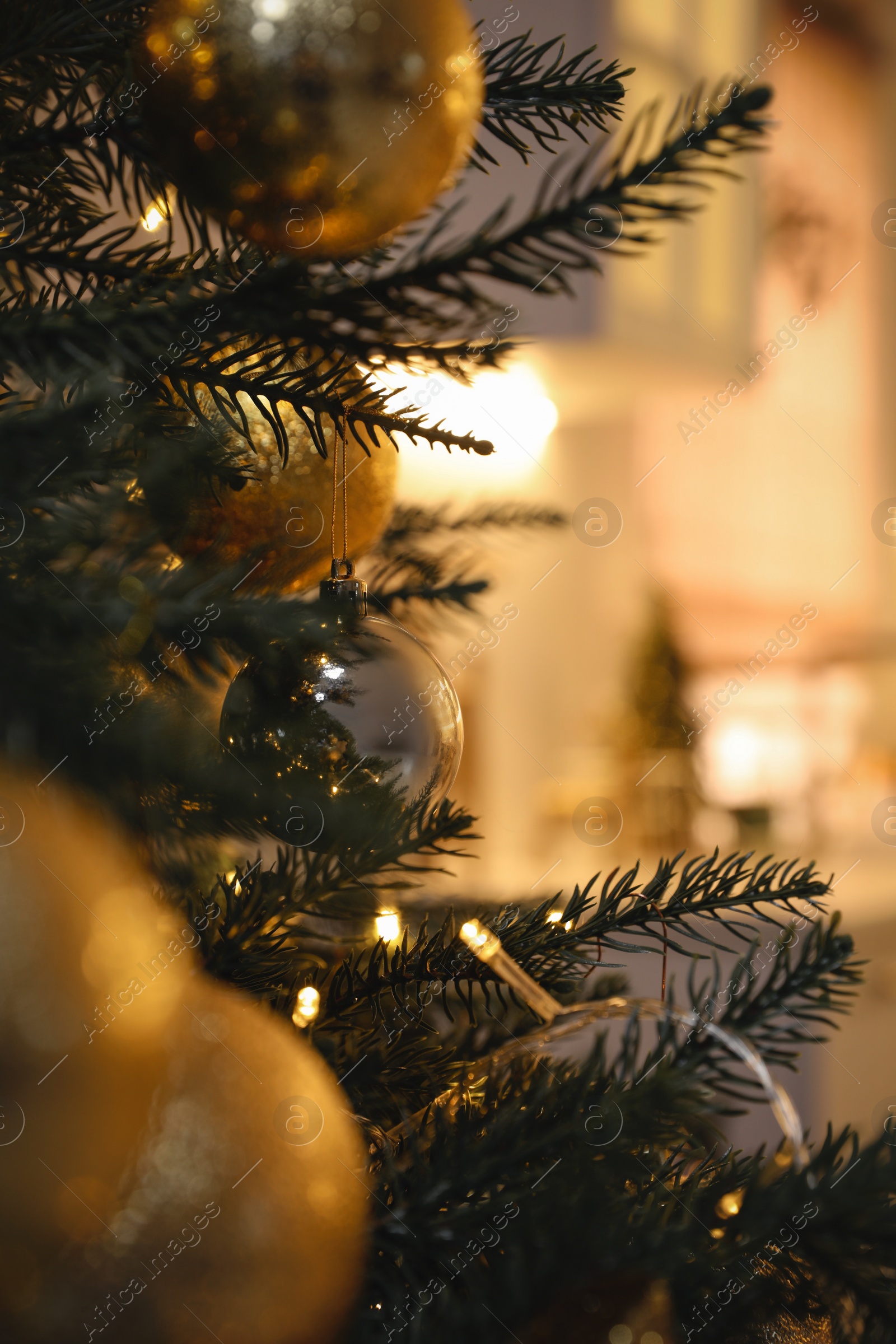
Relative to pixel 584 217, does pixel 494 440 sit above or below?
above

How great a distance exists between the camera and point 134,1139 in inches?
8.1

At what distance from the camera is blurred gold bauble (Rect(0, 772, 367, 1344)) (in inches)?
7.8

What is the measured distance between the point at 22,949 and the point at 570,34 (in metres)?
1.69

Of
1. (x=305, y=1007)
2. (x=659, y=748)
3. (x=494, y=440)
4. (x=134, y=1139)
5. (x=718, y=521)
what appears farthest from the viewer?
(x=718, y=521)

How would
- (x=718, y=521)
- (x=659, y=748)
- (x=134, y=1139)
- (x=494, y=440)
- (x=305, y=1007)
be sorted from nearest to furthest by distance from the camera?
1. (x=134, y=1139)
2. (x=305, y=1007)
3. (x=494, y=440)
4. (x=659, y=748)
5. (x=718, y=521)

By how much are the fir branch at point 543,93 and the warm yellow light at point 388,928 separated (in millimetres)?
243

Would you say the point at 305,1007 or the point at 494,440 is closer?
the point at 305,1007

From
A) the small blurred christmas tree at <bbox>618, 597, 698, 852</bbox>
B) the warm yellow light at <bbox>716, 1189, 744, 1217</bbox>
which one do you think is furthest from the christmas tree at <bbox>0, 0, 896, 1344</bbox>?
the small blurred christmas tree at <bbox>618, 597, 698, 852</bbox>

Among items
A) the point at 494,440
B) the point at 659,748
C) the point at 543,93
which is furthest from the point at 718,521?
the point at 543,93

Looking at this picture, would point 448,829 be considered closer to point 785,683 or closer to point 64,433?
point 64,433

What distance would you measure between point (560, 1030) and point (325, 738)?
0.33 feet

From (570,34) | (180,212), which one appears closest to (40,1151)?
(180,212)

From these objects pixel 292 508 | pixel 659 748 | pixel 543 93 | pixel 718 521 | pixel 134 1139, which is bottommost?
pixel 134 1139

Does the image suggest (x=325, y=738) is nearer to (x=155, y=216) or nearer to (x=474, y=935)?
(x=474, y=935)
